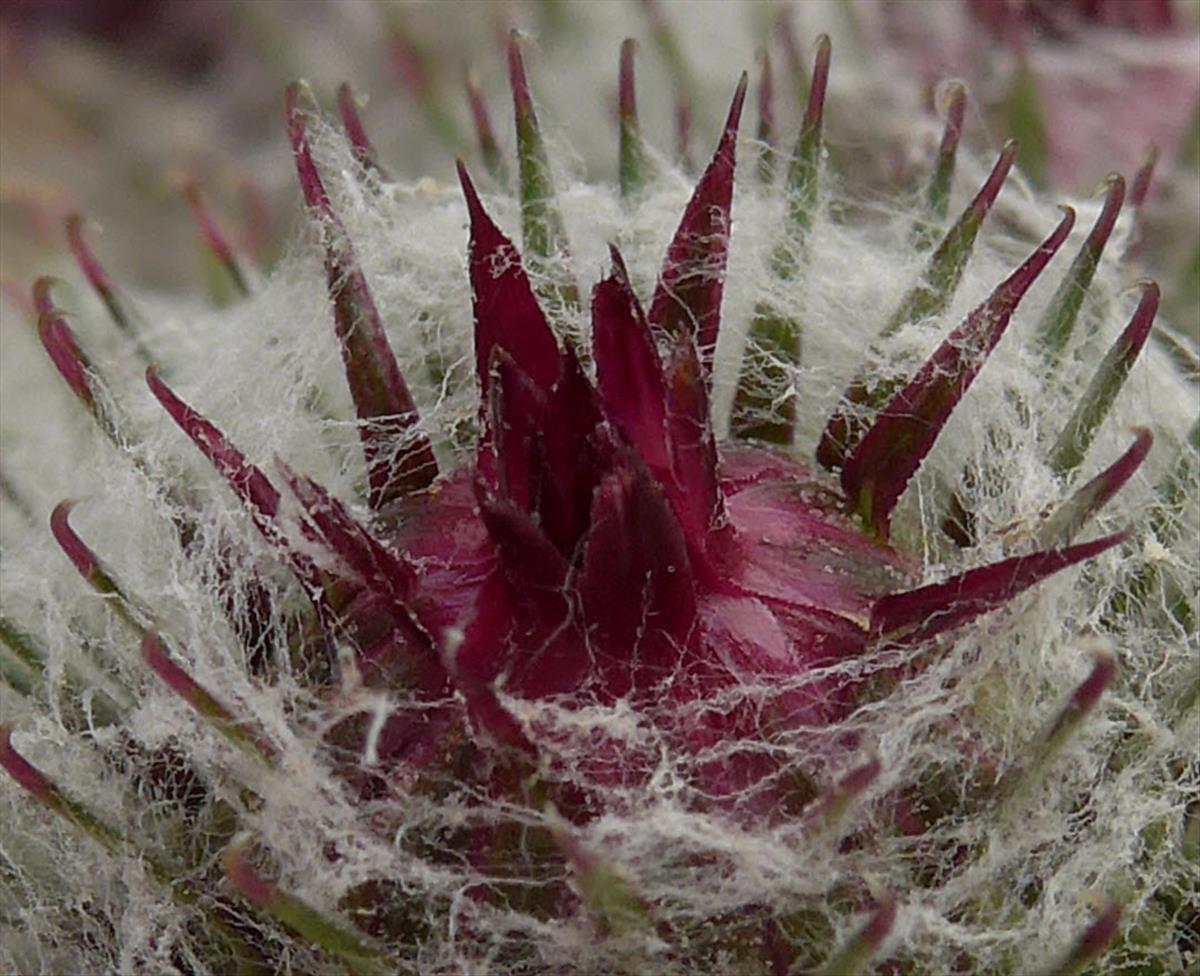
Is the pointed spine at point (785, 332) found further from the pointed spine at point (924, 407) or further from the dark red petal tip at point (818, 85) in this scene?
the pointed spine at point (924, 407)

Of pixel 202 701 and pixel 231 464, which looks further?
pixel 231 464

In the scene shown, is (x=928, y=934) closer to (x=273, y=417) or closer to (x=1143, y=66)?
→ (x=273, y=417)

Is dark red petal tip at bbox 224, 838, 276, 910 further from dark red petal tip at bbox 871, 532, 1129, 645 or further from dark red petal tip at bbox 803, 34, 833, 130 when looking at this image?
dark red petal tip at bbox 803, 34, 833, 130

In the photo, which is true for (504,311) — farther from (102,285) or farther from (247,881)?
(102,285)

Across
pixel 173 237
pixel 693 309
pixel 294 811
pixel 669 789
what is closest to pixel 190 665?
pixel 294 811

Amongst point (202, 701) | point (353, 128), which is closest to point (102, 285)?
point (353, 128)

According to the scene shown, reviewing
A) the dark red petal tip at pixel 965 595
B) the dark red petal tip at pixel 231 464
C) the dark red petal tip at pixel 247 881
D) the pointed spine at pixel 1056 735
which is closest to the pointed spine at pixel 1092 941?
the pointed spine at pixel 1056 735

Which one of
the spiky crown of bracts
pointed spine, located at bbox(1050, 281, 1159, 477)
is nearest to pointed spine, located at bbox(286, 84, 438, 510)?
the spiky crown of bracts
